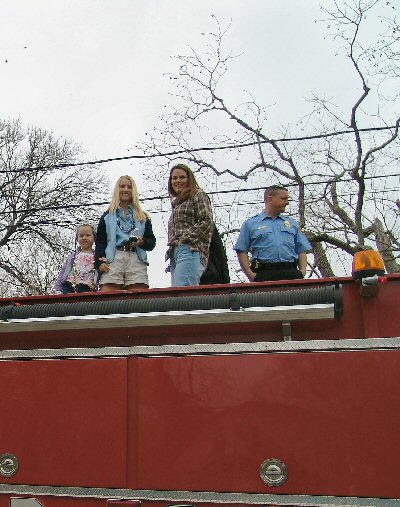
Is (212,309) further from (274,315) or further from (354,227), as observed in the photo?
(354,227)

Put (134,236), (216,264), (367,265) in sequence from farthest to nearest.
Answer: (134,236) < (216,264) < (367,265)

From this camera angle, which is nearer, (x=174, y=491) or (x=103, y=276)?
(x=174, y=491)

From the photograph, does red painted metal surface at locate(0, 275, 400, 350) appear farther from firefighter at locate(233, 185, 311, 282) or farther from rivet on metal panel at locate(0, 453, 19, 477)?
firefighter at locate(233, 185, 311, 282)

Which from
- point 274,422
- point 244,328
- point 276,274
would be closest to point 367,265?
point 244,328

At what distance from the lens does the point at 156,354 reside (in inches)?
88.9

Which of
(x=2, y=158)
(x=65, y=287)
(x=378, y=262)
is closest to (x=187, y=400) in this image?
(x=378, y=262)

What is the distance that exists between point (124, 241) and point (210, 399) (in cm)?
184

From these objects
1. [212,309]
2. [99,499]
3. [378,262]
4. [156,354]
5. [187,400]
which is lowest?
[99,499]

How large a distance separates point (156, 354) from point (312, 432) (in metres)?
0.65

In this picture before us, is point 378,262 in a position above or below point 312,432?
above

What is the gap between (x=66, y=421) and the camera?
7.40 feet

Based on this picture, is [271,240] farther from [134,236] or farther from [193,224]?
[134,236]

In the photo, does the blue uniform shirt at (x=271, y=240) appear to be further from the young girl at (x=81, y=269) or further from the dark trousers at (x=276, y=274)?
the young girl at (x=81, y=269)

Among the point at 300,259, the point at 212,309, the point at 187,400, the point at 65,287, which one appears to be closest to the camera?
the point at 187,400
